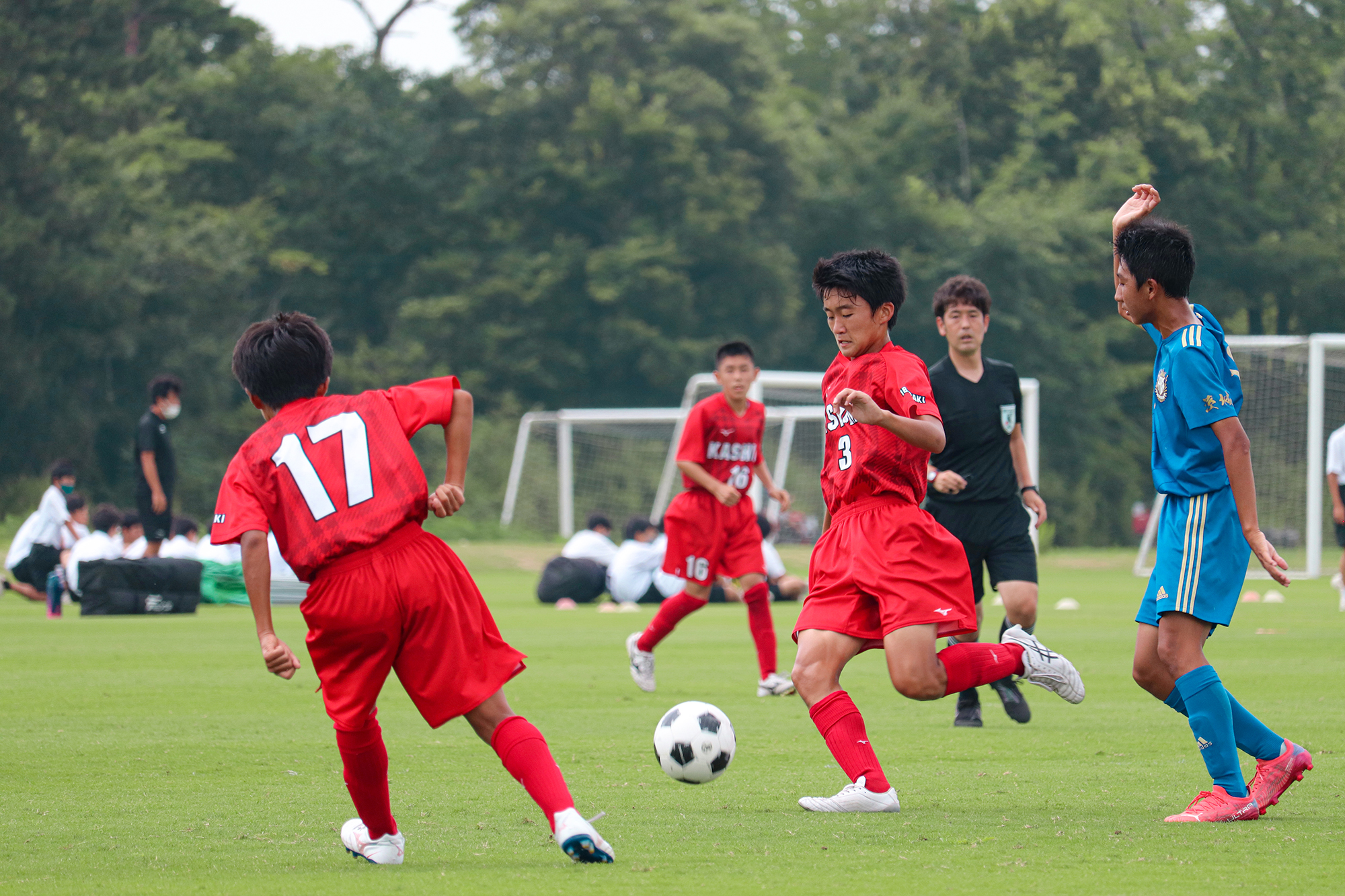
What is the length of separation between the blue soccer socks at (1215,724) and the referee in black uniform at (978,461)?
8.18 ft

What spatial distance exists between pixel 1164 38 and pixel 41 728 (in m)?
45.3

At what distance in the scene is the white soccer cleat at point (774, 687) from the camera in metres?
8.81

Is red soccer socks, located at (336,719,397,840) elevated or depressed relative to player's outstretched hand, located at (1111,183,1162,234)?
depressed

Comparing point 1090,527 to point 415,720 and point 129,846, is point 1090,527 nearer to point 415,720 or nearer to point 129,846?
point 415,720

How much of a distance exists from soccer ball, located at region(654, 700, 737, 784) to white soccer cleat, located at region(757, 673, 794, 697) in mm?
3226

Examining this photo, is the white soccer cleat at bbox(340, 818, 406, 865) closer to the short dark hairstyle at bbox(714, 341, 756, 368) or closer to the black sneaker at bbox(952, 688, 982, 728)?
the black sneaker at bbox(952, 688, 982, 728)

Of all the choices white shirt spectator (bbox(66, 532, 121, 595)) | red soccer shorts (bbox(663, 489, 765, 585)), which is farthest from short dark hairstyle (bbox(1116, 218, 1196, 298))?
white shirt spectator (bbox(66, 532, 121, 595))

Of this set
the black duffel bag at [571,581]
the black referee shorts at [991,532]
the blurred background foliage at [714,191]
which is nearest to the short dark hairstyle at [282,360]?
the black referee shorts at [991,532]

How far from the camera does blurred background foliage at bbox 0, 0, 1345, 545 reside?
40.2 meters

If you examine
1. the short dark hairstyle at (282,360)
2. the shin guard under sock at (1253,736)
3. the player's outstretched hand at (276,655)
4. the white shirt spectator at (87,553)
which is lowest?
the white shirt spectator at (87,553)

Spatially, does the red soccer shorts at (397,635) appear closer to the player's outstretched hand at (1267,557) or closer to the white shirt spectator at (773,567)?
the player's outstretched hand at (1267,557)

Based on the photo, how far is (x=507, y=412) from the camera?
40344 mm

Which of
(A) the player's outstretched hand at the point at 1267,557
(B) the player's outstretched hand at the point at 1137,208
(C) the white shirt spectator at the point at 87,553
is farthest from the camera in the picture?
(C) the white shirt spectator at the point at 87,553

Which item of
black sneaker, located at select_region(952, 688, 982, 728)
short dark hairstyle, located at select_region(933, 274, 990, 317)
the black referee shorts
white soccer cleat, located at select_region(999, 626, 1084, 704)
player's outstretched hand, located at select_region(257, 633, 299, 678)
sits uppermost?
short dark hairstyle, located at select_region(933, 274, 990, 317)
